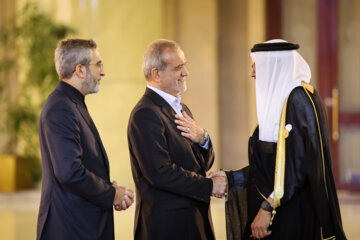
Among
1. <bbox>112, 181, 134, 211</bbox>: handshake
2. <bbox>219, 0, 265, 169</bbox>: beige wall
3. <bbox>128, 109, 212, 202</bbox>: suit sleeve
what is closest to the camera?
<bbox>112, 181, 134, 211</bbox>: handshake

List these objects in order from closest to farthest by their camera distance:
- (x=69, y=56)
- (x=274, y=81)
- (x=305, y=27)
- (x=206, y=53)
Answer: (x=69, y=56), (x=274, y=81), (x=206, y=53), (x=305, y=27)

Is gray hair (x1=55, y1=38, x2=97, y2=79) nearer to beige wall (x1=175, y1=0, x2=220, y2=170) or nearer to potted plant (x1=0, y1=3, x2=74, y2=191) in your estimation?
beige wall (x1=175, y1=0, x2=220, y2=170)

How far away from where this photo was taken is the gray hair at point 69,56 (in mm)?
3381

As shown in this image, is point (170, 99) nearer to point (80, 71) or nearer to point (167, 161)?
point (167, 161)

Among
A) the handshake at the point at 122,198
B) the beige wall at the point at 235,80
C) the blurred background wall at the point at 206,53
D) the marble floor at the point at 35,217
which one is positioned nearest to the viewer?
the handshake at the point at 122,198

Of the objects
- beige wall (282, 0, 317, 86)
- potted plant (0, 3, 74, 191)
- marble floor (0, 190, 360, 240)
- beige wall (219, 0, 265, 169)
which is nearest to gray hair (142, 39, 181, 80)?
marble floor (0, 190, 360, 240)

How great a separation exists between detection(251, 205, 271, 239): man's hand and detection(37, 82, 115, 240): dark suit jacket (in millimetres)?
852

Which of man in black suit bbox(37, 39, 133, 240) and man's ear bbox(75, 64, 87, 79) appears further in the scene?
man's ear bbox(75, 64, 87, 79)

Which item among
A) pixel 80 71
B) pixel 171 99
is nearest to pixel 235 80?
pixel 171 99

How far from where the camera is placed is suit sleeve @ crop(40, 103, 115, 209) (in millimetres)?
3104

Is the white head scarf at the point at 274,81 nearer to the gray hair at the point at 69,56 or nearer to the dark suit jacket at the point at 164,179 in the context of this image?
the dark suit jacket at the point at 164,179

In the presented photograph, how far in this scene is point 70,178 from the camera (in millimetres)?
3104

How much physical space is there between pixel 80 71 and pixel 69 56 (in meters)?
0.11

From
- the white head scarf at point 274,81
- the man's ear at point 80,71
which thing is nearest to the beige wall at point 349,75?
the white head scarf at point 274,81
